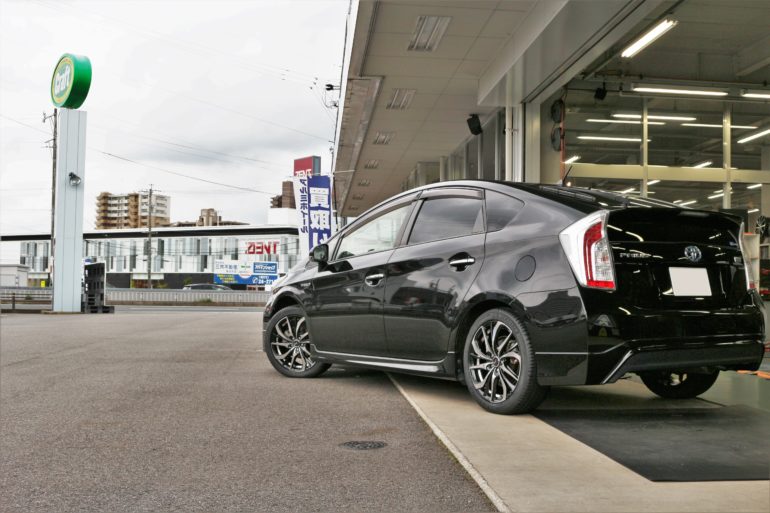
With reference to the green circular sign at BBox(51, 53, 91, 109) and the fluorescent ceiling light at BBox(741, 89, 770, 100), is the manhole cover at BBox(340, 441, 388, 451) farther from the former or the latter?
the green circular sign at BBox(51, 53, 91, 109)

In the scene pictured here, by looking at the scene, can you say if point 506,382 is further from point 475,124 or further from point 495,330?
point 475,124

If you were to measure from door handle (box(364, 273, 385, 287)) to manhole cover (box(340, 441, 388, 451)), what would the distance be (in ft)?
6.01

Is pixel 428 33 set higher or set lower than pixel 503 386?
higher

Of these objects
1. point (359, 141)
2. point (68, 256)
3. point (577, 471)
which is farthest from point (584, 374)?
point (68, 256)

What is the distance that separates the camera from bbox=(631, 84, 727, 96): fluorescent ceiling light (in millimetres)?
12109

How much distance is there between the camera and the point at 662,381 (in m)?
5.36

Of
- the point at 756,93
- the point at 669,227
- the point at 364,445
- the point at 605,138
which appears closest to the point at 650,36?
the point at 605,138

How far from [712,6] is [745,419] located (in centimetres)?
699

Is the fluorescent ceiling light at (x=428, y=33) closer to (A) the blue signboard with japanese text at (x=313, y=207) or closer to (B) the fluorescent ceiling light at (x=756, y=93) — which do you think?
(B) the fluorescent ceiling light at (x=756, y=93)

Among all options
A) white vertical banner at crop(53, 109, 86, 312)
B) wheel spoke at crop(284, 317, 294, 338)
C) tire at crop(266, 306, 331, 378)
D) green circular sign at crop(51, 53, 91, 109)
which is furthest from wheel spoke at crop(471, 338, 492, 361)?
green circular sign at crop(51, 53, 91, 109)

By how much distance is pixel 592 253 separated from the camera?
161 inches

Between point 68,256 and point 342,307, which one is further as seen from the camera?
point 68,256

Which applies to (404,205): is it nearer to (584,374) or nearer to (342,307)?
(342,307)

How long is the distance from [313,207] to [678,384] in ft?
47.8
